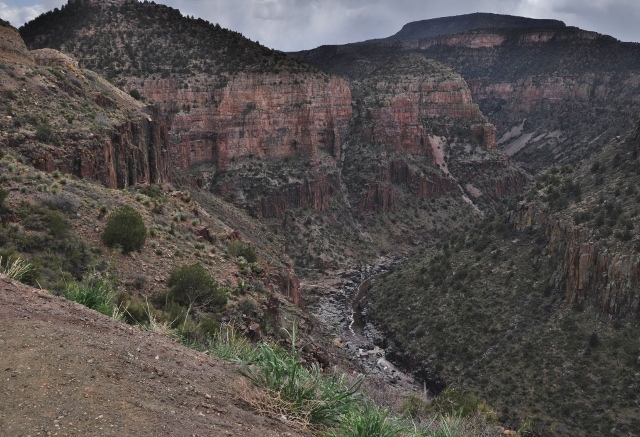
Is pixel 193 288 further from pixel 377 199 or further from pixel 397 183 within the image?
pixel 397 183

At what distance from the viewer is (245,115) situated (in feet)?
238

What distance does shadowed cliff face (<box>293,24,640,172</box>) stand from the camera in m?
126

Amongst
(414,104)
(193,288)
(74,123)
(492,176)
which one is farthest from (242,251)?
(492,176)

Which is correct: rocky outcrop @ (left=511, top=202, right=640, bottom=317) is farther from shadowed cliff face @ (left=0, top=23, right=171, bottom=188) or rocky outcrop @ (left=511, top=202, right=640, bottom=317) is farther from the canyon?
shadowed cliff face @ (left=0, top=23, right=171, bottom=188)

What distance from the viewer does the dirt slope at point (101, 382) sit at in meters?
6.80

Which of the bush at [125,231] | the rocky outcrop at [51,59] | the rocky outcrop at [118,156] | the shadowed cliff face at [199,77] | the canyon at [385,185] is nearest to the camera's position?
the bush at [125,231]

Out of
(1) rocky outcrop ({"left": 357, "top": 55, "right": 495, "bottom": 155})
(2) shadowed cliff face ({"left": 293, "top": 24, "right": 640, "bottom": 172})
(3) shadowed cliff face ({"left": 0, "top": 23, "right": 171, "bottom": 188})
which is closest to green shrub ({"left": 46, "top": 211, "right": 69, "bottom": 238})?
(3) shadowed cliff face ({"left": 0, "top": 23, "right": 171, "bottom": 188})

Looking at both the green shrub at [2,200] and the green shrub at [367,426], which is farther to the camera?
the green shrub at [2,200]

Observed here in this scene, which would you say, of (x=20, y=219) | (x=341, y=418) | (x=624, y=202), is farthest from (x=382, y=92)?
(x=341, y=418)

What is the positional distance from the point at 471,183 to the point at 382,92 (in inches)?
920

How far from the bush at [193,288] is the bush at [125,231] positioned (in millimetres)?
2063

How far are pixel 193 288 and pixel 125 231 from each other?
12.0ft

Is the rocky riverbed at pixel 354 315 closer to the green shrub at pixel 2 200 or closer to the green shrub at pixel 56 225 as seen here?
the green shrub at pixel 56 225

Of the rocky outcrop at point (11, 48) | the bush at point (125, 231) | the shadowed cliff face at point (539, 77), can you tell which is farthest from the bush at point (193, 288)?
the shadowed cliff face at point (539, 77)
